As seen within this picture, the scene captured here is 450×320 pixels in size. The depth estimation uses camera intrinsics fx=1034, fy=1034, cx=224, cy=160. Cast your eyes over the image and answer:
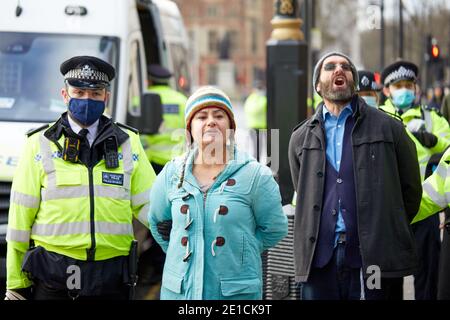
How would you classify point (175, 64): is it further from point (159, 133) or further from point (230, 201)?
point (230, 201)

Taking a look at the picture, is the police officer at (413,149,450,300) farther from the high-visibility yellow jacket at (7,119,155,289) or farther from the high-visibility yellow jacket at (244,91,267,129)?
the high-visibility yellow jacket at (244,91,267,129)

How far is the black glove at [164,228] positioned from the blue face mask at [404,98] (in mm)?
3695

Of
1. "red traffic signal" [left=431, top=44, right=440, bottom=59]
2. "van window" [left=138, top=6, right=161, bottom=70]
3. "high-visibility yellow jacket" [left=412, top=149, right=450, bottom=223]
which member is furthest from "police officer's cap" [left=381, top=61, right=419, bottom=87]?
"red traffic signal" [left=431, top=44, right=440, bottom=59]

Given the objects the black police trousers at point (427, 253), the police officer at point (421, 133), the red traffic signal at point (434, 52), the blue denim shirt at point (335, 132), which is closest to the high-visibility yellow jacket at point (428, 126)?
the police officer at point (421, 133)

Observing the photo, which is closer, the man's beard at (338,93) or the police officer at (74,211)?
the police officer at (74,211)

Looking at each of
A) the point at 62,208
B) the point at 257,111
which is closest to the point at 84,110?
the point at 62,208

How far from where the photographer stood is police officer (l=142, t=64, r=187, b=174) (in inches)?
408

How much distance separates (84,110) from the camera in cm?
561

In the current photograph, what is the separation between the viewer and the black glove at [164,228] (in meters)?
5.03

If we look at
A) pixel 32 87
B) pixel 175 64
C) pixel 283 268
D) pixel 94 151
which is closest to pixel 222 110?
pixel 94 151

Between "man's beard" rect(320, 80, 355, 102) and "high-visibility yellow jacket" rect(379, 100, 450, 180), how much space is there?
2.24 meters

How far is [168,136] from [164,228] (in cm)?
544

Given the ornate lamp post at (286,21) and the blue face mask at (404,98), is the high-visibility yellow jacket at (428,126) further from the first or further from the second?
the ornate lamp post at (286,21)

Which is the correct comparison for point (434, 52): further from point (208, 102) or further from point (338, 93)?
point (208, 102)
